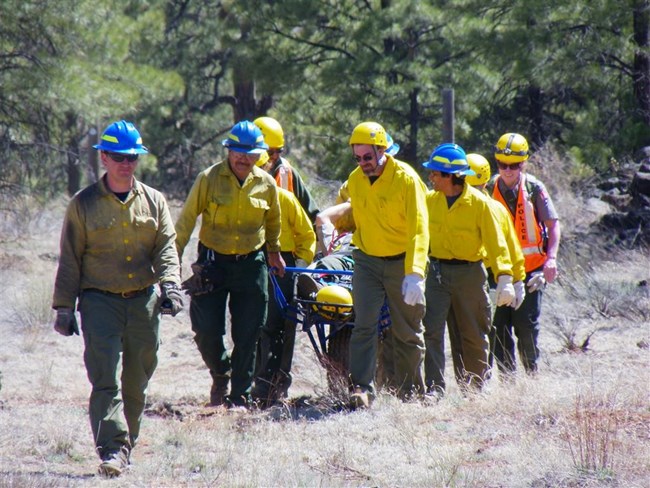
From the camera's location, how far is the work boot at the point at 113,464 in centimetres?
602

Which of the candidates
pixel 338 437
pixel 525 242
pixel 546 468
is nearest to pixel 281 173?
pixel 525 242

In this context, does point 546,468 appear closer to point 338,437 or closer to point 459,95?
point 338,437

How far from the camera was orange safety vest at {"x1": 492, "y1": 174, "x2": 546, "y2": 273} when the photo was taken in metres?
8.61

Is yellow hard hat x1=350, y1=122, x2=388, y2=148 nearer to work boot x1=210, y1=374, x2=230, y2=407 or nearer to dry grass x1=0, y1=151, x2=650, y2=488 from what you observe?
dry grass x1=0, y1=151, x2=650, y2=488

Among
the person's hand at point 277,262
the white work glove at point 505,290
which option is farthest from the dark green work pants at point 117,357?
the white work glove at point 505,290

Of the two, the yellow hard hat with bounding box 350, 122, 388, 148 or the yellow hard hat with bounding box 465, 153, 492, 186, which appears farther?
the yellow hard hat with bounding box 465, 153, 492, 186

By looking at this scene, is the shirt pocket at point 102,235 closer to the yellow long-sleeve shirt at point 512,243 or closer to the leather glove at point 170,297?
the leather glove at point 170,297

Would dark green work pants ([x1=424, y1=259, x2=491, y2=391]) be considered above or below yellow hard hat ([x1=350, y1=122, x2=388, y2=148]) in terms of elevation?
below

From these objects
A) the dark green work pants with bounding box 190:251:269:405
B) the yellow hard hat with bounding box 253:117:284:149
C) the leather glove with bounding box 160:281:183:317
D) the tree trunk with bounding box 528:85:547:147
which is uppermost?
the tree trunk with bounding box 528:85:547:147

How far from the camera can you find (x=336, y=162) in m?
19.0

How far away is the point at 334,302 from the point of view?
8.06 metres

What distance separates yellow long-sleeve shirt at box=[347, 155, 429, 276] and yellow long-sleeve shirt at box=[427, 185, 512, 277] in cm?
48

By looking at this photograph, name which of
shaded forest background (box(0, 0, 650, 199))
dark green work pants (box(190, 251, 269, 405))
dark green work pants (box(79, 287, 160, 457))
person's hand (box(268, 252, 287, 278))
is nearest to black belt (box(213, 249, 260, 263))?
dark green work pants (box(190, 251, 269, 405))

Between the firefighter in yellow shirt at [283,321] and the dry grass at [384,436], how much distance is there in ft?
0.94
